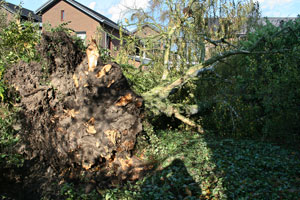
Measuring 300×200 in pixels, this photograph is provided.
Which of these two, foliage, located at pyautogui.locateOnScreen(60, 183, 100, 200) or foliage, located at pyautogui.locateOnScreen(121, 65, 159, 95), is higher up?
foliage, located at pyautogui.locateOnScreen(121, 65, 159, 95)

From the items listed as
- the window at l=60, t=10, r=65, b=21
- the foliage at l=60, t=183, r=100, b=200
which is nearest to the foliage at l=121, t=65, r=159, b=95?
the foliage at l=60, t=183, r=100, b=200

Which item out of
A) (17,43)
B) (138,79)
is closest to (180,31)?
(138,79)

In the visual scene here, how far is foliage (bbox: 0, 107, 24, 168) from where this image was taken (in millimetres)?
4707

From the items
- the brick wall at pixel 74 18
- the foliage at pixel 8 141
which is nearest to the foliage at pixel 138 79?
the foliage at pixel 8 141

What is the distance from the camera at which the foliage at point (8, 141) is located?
4.71 m

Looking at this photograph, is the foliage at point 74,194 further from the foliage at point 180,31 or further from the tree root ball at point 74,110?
the foliage at point 180,31

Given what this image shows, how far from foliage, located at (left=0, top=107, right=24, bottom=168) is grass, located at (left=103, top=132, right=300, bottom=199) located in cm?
213

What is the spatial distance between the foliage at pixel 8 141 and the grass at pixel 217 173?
2.13m

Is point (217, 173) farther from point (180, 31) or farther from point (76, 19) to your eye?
point (76, 19)

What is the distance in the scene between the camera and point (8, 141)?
190 inches

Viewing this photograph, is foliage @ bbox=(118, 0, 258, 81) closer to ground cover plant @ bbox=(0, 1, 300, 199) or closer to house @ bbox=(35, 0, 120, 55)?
ground cover plant @ bbox=(0, 1, 300, 199)

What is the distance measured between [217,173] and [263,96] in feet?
10.3

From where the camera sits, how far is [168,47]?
26.7 ft

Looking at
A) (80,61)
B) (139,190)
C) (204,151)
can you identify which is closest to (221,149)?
(204,151)
